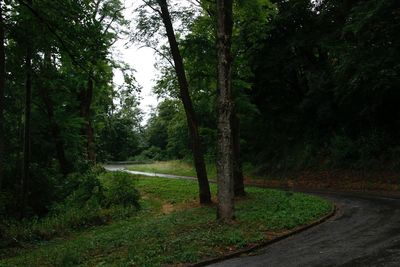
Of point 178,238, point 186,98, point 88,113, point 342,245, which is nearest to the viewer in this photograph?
point 342,245

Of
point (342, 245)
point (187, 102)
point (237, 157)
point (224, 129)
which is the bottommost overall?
point (342, 245)

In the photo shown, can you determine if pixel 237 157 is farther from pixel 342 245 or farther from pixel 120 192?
pixel 342 245

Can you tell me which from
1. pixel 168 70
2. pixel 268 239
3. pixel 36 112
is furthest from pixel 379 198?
pixel 36 112

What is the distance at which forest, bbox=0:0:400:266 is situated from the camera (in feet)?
38.5

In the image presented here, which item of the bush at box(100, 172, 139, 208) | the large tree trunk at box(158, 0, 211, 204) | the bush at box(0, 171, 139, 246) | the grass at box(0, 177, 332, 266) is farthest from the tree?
the bush at box(100, 172, 139, 208)

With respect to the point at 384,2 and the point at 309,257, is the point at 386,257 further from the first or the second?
the point at 384,2

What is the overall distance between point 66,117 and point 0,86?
12.3 meters

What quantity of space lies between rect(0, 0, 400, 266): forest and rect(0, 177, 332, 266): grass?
26 cm

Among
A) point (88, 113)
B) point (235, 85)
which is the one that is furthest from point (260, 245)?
point (88, 113)

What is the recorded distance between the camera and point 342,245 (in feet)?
28.6

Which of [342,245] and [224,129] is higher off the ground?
[224,129]

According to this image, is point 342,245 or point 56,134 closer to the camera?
point 342,245

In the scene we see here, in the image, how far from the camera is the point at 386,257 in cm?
738

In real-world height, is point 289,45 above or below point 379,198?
above
